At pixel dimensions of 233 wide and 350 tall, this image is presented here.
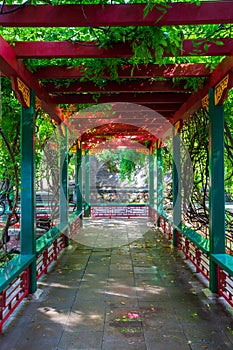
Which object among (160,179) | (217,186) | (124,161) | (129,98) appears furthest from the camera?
(124,161)

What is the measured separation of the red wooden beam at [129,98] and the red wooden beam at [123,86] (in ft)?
2.14

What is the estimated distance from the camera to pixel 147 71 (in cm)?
433

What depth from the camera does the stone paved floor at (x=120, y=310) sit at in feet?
10.3

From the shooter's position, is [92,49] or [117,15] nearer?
[117,15]

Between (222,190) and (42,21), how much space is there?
299 cm

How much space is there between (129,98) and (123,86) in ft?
2.63

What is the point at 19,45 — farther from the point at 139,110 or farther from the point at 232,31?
the point at 139,110

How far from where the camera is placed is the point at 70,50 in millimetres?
3564

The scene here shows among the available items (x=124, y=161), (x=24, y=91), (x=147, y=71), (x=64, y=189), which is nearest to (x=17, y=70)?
(x=24, y=91)

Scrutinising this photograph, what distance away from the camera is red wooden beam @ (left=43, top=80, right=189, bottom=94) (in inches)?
201

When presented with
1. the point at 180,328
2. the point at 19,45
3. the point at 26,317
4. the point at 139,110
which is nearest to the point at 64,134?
the point at 139,110

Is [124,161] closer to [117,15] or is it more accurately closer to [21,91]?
[21,91]

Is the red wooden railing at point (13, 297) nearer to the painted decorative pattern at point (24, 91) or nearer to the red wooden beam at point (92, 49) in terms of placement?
the painted decorative pattern at point (24, 91)

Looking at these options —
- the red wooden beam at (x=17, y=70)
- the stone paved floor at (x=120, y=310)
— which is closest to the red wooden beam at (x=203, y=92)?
the red wooden beam at (x=17, y=70)
